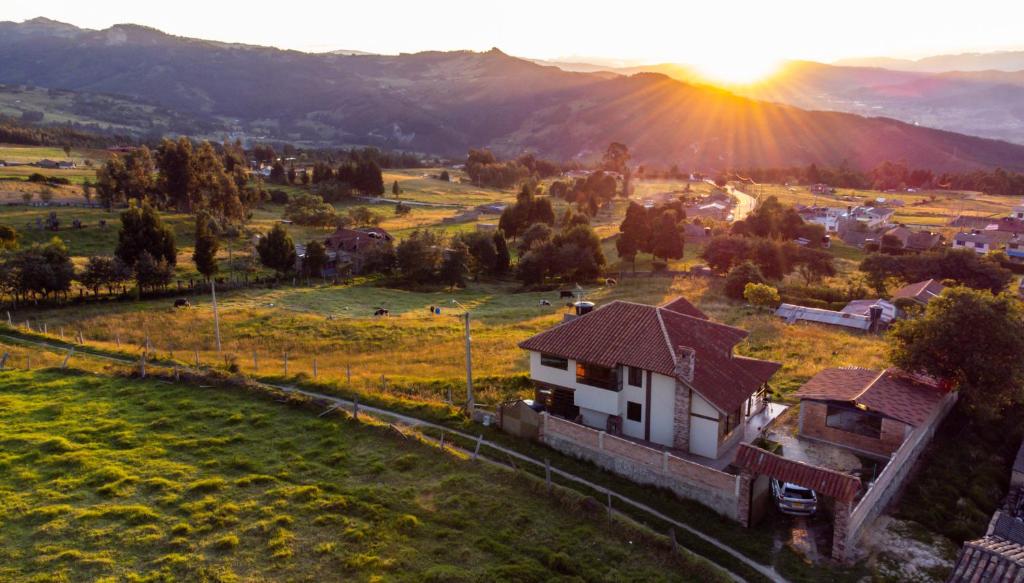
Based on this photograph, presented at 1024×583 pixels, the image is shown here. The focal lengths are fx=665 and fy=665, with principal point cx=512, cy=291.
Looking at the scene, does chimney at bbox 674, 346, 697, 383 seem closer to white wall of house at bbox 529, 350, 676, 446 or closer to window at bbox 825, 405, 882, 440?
white wall of house at bbox 529, 350, 676, 446

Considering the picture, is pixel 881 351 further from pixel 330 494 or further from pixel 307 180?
pixel 307 180

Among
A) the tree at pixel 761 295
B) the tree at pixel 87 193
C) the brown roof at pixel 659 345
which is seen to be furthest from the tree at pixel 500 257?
the tree at pixel 87 193

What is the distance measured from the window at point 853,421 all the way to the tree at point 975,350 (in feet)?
16.6

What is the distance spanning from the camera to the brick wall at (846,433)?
28016mm

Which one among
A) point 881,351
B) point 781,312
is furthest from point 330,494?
point 781,312

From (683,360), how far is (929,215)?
12904 centimetres

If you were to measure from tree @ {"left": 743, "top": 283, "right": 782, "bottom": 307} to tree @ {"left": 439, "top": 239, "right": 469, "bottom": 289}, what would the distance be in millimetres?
30931

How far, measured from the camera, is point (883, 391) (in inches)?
1190

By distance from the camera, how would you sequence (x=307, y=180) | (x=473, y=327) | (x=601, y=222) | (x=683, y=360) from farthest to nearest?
(x=307, y=180), (x=601, y=222), (x=473, y=327), (x=683, y=360)

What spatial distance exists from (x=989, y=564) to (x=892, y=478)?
8.42 m

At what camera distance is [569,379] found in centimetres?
3047

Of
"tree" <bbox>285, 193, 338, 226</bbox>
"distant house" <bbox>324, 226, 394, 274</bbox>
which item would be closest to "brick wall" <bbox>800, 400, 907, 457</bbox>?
"distant house" <bbox>324, 226, 394, 274</bbox>

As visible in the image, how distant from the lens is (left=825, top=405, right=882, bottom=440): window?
29031 mm

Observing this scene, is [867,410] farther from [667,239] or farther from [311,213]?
[311,213]
